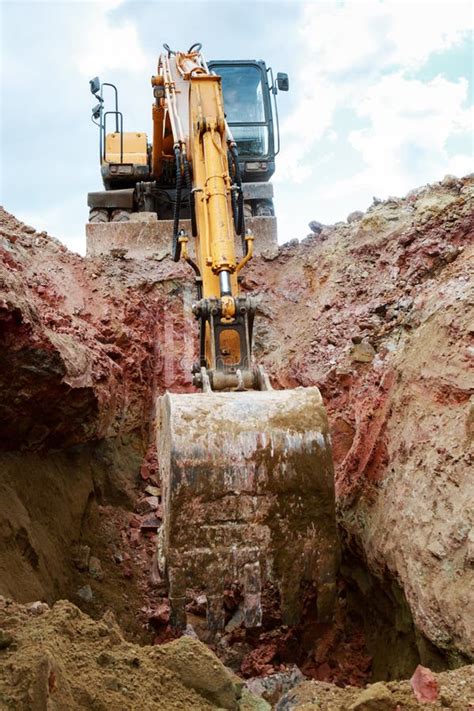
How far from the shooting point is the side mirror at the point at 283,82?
9125 millimetres

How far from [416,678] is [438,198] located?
6.32 metres

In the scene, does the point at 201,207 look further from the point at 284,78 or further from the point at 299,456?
the point at 284,78

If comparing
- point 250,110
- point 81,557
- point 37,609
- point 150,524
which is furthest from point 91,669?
point 250,110

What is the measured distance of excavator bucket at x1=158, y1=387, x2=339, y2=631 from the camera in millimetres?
3629

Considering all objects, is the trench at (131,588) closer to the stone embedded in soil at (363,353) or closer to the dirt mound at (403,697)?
the dirt mound at (403,697)

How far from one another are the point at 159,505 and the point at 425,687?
146 inches

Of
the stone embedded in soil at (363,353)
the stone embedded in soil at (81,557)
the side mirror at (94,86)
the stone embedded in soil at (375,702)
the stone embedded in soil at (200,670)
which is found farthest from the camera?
the side mirror at (94,86)

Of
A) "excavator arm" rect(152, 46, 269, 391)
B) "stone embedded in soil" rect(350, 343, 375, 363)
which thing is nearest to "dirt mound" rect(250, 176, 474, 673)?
"stone embedded in soil" rect(350, 343, 375, 363)

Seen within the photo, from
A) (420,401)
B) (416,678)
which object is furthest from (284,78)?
(416,678)

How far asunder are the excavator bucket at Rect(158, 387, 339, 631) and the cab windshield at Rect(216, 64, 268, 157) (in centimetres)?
698

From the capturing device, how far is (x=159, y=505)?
18.8 ft

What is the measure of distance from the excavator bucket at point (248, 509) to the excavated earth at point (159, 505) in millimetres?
125

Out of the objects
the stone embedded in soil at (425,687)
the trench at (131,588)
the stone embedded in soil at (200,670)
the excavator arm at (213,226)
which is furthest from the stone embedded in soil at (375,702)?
the excavator arm at (213,226)

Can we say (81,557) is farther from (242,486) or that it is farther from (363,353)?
(363,353)
